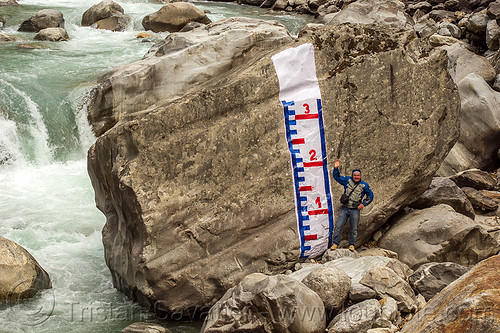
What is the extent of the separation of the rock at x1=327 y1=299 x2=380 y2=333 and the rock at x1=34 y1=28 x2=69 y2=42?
15.9 meters

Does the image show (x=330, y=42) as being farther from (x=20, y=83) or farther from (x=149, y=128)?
(x=20, y=83)

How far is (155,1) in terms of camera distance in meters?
28.5

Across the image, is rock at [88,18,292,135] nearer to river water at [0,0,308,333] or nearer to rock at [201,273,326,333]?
river water at [0,0,308,333]

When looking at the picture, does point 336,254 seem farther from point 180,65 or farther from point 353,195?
point 180,65

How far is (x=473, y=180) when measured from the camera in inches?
473

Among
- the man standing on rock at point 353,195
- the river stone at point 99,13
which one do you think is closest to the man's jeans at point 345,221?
the man standing on rock at point 353,195

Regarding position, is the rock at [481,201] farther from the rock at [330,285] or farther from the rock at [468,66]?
the rock at [468,66]

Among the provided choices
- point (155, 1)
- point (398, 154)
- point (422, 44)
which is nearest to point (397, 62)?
point (422, 44)

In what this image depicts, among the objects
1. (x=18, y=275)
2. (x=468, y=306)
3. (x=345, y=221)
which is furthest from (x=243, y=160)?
(x=468, y=306)

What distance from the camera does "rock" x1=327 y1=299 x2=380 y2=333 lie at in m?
6.95

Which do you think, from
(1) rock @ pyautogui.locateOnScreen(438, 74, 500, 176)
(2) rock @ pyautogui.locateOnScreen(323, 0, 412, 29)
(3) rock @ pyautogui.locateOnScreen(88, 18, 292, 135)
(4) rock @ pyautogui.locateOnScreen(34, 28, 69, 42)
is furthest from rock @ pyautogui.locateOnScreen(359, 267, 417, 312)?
(4) rock @ pyautogui.locateOnScreen(34, 28, 69, 42)

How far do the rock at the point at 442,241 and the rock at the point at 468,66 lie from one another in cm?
752

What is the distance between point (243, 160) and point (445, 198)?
3.58 meters

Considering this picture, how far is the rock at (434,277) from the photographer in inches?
309
